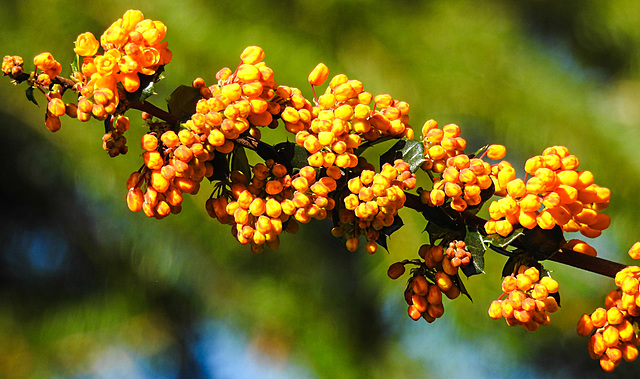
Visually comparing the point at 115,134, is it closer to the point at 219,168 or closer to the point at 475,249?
the point at 219,168

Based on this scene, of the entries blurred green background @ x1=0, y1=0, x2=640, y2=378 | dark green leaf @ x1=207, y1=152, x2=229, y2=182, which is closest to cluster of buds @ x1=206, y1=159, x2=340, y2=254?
dark green leaf @ x1=207, y1=152, x2=229, y2=182

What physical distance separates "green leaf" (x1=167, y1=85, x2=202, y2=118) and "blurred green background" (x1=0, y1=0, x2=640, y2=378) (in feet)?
2.14

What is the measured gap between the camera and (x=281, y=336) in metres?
1.11

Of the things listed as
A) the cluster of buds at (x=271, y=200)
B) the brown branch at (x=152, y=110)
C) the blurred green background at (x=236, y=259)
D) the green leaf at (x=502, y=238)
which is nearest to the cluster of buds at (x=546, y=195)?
the green leaf at (x=502, y=238)

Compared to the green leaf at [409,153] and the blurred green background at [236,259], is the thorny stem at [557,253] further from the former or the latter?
the blurred green background at [236,259]

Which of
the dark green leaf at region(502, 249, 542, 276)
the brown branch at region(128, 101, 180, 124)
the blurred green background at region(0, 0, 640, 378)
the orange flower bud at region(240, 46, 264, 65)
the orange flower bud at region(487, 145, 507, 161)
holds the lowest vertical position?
the blurred green background at region(0, 0, 640, 378)

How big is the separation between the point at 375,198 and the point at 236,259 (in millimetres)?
747

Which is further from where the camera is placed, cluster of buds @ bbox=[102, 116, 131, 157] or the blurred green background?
the blurred green background

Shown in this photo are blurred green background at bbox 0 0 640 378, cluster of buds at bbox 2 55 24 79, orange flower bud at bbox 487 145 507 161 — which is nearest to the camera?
cluster of buds at bbox 2 55 24 79

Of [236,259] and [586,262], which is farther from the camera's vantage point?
[236,259]

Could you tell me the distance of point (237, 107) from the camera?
14.9 inches

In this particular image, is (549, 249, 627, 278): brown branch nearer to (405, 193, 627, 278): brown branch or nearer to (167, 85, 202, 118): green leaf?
(405, 193, 627, 278): brown branch

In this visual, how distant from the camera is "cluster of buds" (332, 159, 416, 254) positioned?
0.39 metres

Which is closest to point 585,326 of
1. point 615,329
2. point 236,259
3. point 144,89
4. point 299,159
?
point 615,329
